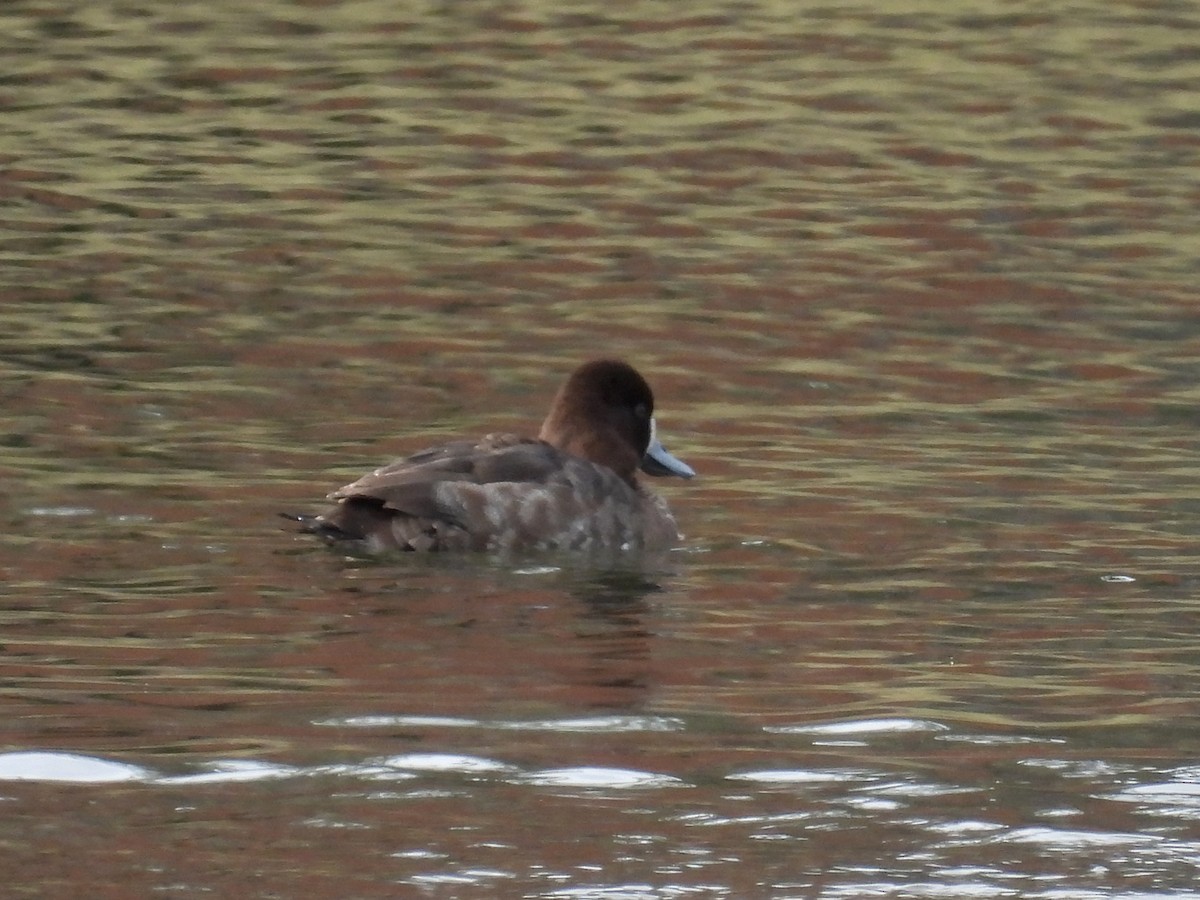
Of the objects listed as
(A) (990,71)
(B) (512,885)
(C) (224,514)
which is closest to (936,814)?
(B) (512,885)

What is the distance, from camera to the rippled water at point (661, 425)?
6.81 metres

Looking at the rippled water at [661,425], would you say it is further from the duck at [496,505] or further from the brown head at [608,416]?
the brown head at [608,416]

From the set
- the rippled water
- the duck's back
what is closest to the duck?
the duck's back

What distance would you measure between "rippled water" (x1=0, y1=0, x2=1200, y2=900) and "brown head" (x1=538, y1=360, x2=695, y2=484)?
0.37 meters

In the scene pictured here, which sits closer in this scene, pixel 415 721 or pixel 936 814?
pixel 936 814

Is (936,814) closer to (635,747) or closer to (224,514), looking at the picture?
(635,747)

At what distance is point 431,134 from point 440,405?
7.97m

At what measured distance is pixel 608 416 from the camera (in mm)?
11641

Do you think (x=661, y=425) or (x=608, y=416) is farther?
(x=661, y=425)

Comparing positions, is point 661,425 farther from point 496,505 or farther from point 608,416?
point 496,505

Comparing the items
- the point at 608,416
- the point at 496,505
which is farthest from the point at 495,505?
the point at 608,416

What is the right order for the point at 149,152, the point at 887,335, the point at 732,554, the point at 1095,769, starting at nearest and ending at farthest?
the point at 1095,769 < the point at 732,554 < the point at 887,335 < the point at 149,152

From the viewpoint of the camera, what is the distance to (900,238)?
17.5 m

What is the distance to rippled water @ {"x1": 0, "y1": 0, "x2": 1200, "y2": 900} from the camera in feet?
22.3
